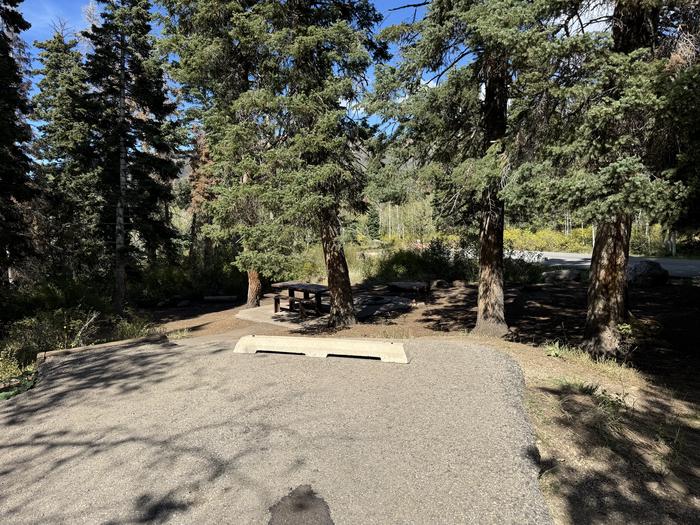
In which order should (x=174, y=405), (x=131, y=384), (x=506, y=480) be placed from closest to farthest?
(x=506, y=480) → (x=174, y=405) → (x=131, y=384)

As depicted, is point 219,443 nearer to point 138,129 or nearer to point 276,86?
point 276,86

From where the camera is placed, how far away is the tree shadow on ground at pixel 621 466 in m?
2.47

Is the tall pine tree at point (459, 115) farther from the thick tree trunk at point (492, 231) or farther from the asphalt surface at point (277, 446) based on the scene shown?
the asphalt surface at point (277, 446)

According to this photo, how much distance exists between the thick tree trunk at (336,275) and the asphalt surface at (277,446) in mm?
4462

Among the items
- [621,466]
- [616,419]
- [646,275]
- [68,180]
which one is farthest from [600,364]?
[68,180]

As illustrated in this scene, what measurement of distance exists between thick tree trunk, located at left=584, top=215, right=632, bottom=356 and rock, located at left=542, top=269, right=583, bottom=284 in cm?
878

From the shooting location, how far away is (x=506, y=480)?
262 centimetres

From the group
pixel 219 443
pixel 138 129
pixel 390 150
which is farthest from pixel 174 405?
pixel 138 129

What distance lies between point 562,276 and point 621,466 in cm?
1387

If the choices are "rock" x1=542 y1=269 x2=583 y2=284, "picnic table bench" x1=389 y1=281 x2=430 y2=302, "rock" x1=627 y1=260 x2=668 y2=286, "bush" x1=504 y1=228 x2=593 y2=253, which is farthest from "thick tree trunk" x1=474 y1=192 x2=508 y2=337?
"bush" x1=504 y1=228 x2=593 y2=253

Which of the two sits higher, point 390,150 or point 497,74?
point 497,74


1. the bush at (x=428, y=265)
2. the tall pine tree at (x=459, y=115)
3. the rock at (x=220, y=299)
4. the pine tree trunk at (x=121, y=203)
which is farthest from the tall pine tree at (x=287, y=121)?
the rock at (x=220, y=299)

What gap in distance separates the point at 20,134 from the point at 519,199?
11.1 metres

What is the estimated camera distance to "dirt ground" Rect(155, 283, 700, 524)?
2.55m
